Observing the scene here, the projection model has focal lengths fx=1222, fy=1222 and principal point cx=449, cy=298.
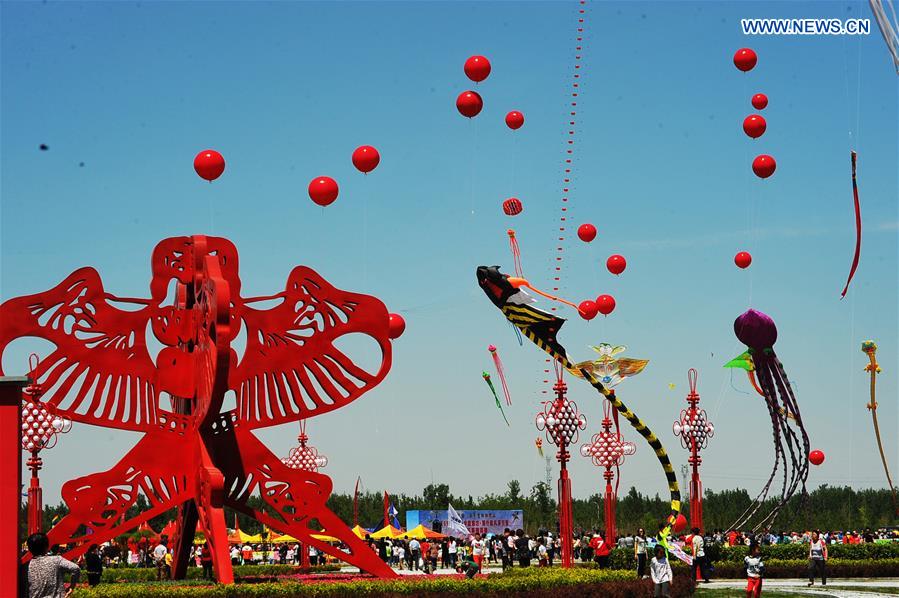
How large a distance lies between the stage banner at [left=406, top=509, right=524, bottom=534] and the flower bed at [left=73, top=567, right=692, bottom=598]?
2642 cm

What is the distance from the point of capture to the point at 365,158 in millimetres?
19547

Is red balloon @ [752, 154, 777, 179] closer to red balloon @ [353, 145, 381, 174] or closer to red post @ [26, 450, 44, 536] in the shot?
red balloon @ [353, 145, 381, 174]

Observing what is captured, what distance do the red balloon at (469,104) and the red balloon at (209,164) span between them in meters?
4.53

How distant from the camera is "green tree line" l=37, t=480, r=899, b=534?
61.1 meters

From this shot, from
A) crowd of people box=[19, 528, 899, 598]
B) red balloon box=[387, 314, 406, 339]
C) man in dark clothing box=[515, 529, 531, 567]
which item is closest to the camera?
crowd of people box=[19, 528, 899, 598]

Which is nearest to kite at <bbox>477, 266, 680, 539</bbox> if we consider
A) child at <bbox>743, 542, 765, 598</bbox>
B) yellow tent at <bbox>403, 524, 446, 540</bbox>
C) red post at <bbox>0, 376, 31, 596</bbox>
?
child at <bbox>743, 542, 765, 598</bbox>

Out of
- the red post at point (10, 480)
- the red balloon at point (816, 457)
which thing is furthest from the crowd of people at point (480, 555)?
the red balloon at point (816, 457)

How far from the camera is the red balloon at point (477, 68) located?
68.8 feet

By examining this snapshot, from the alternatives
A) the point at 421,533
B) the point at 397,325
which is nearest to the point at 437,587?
the point at 397,325

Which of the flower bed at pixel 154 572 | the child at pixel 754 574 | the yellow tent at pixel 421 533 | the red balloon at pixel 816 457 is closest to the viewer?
the child at pixel 754 574

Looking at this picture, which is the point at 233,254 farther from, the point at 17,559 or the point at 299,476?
the point at 17,559

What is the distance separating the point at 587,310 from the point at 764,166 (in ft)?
20.7

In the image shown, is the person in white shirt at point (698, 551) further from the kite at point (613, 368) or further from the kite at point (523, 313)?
the kite at point (613, 368)

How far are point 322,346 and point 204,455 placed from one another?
9.39ft
